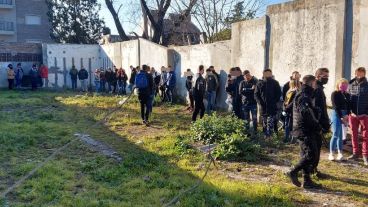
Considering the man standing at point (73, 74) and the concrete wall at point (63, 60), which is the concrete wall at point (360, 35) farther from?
the concrete wall at point (63, 60)

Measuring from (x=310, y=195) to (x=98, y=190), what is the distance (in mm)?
3252

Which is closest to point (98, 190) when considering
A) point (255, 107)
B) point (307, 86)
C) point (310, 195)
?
point (310, 195)

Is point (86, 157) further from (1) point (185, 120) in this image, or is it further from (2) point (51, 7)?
(2) point (51, 7)

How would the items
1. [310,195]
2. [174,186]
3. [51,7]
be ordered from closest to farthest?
[310,195] → [174,186] → [51,7]

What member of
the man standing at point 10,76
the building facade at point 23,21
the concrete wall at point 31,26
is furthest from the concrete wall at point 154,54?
the concrete wall at point 31,26

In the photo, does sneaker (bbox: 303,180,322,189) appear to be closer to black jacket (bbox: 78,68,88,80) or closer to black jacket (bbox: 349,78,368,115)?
black jacket (bbox: 349,78,368,115)

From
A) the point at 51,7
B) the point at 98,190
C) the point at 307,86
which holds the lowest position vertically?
the point at 98,190

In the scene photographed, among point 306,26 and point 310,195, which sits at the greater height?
point 306,26

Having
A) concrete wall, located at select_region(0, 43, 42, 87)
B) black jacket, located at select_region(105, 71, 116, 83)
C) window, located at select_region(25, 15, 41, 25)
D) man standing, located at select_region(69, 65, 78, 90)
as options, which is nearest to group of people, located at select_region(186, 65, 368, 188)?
black jacket, located at select_region(105, 71, 116, 83)

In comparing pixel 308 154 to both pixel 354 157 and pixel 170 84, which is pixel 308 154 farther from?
pixel 170 84

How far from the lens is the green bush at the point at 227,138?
8344 millimetres

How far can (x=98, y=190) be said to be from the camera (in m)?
6.47

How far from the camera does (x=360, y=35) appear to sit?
916 centimetres

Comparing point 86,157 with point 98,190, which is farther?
point 86,157
